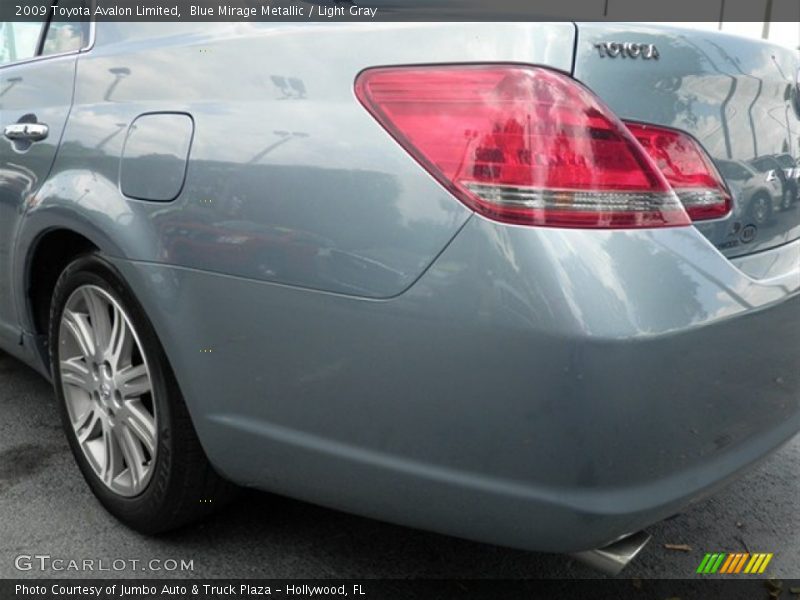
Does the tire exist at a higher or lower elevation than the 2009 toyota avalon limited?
lower

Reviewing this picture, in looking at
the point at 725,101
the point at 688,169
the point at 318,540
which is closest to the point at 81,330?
the point at 318,540

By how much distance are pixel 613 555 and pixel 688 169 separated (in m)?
0.79

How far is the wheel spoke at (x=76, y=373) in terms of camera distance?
236cm

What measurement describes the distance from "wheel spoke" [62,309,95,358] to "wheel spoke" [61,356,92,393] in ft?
0.18

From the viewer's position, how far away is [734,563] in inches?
88.9

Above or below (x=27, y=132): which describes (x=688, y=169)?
above

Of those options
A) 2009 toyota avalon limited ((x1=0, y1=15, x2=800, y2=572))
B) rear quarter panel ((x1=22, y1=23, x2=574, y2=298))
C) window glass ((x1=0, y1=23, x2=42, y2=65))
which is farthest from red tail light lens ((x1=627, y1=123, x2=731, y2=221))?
window glass ((x1=0, y1=23, x2=42, y2=65))

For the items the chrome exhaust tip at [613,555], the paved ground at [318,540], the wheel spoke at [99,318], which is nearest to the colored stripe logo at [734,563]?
the paved ground at [318,540]

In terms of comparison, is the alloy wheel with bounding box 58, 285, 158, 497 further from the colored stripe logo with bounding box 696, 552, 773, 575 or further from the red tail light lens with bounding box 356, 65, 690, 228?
the colored stripe logo with bounding box 696, 552, 773, 575

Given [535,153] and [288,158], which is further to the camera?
[288,158]

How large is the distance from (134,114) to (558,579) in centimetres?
166

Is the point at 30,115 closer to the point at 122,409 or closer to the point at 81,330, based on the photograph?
the point at 81,330

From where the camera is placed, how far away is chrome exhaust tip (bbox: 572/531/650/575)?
5.12ft

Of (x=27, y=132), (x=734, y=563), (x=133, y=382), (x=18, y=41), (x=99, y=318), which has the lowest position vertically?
(x=734, y=563)
